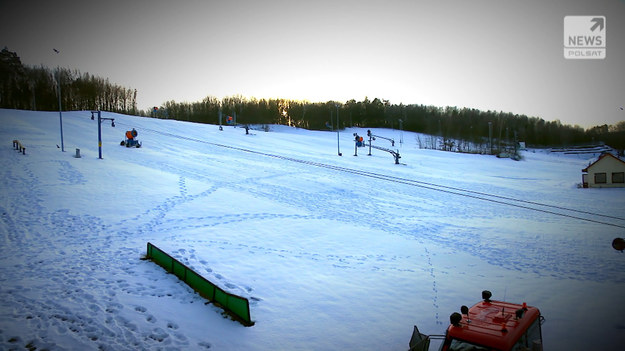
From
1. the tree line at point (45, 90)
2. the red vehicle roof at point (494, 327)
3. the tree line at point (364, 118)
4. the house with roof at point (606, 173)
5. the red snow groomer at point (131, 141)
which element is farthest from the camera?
the tree line at point (364, 118)

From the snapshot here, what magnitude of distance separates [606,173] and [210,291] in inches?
1552

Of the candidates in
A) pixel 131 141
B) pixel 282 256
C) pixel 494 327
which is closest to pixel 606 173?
pixel 282 256

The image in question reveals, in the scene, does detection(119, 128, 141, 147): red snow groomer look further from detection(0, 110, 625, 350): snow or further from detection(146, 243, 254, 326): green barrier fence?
detection(146, 243, 254, 326): green barrier fence

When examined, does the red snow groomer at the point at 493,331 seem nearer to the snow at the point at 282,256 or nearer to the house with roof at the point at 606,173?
the snow at the point at 282,256

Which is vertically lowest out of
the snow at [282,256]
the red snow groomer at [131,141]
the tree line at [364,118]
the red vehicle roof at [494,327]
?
the snow at [282,256]

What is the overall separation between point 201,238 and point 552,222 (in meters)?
20.2

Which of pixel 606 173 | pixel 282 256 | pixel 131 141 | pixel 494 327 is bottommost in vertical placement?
pixel 282 256

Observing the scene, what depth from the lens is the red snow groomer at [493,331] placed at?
5.37 meters

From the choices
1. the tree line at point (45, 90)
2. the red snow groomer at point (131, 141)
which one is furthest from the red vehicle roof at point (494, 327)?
the tree line at point (45, 90)

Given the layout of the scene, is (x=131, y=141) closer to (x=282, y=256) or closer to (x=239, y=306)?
(x=282, y=256)

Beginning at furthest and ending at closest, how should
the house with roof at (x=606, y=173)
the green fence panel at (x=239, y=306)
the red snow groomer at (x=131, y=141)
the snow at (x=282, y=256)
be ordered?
the red snow groomer at (x=131, y=141) → the house with roof at (x=606, y=173) → the green fence panel at (x=239, y=306) → the snow at (x=282, y=256)

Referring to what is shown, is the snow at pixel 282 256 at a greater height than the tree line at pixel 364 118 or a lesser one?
lesser

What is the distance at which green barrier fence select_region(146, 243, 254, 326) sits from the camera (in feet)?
27.8

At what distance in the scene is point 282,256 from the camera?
13.2m
